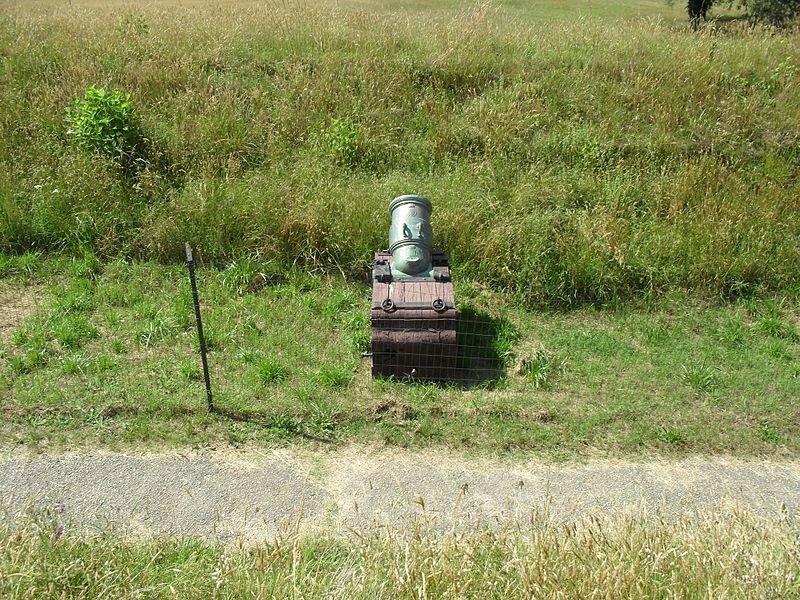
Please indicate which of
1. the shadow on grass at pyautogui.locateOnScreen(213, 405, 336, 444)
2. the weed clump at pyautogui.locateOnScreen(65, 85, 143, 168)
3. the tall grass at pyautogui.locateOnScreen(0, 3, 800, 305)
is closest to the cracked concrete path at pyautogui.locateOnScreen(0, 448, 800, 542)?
the shadow on grass at pyautogui.locateOnScreen(213, 405, 336, 444)

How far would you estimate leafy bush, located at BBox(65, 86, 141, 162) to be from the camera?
29.7 feet

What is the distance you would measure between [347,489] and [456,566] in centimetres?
154

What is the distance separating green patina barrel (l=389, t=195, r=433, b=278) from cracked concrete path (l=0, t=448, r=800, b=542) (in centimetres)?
179

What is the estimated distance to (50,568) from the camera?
3865 millimetres

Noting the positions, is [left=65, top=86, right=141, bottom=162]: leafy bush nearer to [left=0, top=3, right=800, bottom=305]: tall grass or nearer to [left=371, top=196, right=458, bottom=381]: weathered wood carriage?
[left=0, top=3, right=800, bottom=305]: tall grass

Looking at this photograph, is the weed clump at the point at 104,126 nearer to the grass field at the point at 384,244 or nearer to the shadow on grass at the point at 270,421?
the grass field at the point at 384,244

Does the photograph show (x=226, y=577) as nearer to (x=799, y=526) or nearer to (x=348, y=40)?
(x=799, y=526)

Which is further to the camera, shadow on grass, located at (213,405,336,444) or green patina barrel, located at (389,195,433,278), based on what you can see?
green patina barrel, located at (389,195,433,278)

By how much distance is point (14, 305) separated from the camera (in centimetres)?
759

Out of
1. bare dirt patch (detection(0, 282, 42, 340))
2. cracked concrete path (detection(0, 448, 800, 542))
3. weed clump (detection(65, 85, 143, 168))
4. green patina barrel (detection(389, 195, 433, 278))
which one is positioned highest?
weed clump (detection(65, 85, 143, 168))

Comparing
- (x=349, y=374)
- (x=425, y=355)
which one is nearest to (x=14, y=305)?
(x=349, y=374)

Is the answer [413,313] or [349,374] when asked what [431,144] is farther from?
[349,374]

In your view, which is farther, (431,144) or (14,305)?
(431,144)

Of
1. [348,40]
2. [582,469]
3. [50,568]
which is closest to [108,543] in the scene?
[50,568]
